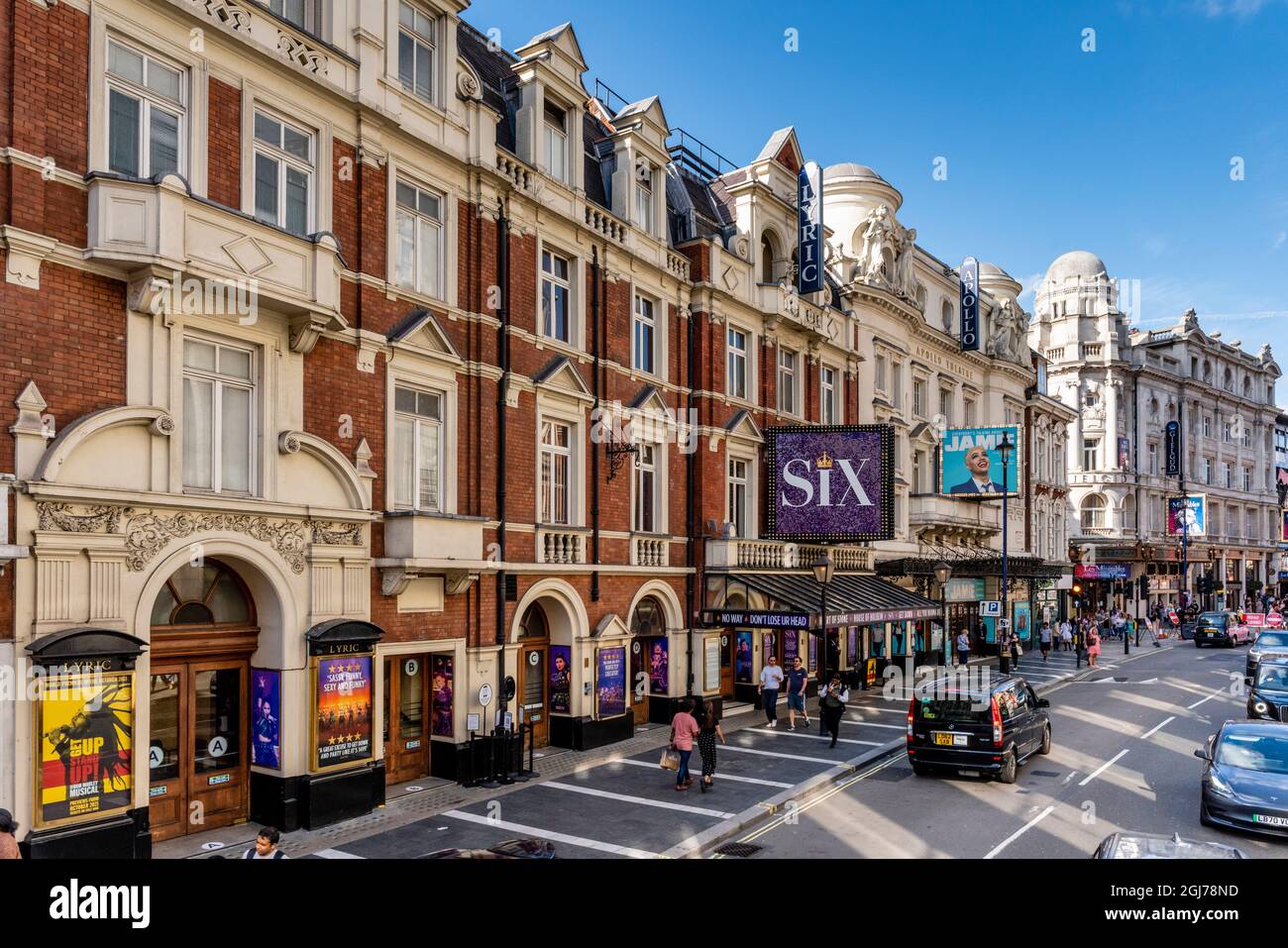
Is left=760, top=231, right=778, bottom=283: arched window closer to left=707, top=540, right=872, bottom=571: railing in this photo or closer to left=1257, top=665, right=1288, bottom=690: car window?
left=707, top=540, right=872, bottom=571: railing

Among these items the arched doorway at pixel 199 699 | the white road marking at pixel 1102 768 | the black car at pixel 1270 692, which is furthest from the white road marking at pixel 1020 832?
the arched doorway at pixel 199 699

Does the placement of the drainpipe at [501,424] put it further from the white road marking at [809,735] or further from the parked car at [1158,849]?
the parked car at [1158,849]

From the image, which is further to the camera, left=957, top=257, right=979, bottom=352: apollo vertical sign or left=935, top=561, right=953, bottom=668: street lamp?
left=957, top=257, right=979, bottom=352: apollo vertical sign

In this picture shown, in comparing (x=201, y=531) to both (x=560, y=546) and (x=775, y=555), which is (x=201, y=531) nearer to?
(x=560, y=546)

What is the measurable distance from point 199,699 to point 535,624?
304 inches

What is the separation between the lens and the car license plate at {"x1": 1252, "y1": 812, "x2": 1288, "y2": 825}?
12297 millimetres

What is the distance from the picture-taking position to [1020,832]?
13.4 metres

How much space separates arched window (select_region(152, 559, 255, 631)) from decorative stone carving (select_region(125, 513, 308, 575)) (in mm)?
757

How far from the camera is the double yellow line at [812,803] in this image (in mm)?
13978

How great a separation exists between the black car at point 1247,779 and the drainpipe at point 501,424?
11.7m

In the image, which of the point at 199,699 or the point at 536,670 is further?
the point at 536,670

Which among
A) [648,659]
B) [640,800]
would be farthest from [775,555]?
[640,800]

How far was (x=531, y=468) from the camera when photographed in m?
19.0

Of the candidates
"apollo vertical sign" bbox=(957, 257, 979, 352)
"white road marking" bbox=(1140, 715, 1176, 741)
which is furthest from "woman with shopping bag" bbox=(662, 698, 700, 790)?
"apollo vertical sign" bbox=(957, 257, 979, 352)
